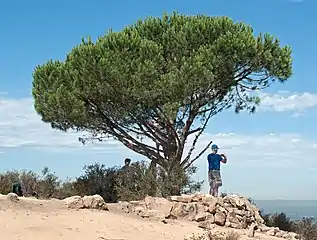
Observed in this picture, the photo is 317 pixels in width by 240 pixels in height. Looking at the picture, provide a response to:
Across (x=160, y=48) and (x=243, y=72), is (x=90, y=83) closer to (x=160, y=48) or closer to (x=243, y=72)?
(x=160, y=48)

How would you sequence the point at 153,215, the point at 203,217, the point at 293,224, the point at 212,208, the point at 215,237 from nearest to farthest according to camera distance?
the point at 215,237, the point at 153,215, the point at 203,217, the point at 212,208, the point at 293,224

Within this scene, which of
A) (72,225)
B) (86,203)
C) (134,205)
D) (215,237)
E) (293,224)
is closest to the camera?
(72,225)

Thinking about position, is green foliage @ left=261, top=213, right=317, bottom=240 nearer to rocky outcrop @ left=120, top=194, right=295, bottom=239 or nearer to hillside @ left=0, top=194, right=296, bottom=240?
rocky outcrop @ left=120, top=194, right=295, bottom=239

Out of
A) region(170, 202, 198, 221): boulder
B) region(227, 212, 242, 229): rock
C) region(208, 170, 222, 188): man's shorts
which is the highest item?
region(208, 170, 222, 188): man's shorts

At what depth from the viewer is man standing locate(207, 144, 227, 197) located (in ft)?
61.0

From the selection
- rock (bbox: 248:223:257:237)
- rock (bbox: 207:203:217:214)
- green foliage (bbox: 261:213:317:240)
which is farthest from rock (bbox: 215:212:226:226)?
green foliage (bbox: 261:213:317:240)

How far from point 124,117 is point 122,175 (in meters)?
2.06

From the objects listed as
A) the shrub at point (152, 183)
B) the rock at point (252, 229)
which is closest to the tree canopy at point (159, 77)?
the shrub at point (152, 183)

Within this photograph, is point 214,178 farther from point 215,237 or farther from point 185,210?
point 215,237

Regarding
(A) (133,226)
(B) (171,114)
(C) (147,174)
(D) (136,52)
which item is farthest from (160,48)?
(A) (133,226)

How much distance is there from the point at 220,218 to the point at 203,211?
49 cm

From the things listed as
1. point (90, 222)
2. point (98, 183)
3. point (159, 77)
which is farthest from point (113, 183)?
point (90, 222)

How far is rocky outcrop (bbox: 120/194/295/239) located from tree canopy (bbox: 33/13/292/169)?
3.80m

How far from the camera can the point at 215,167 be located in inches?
732
